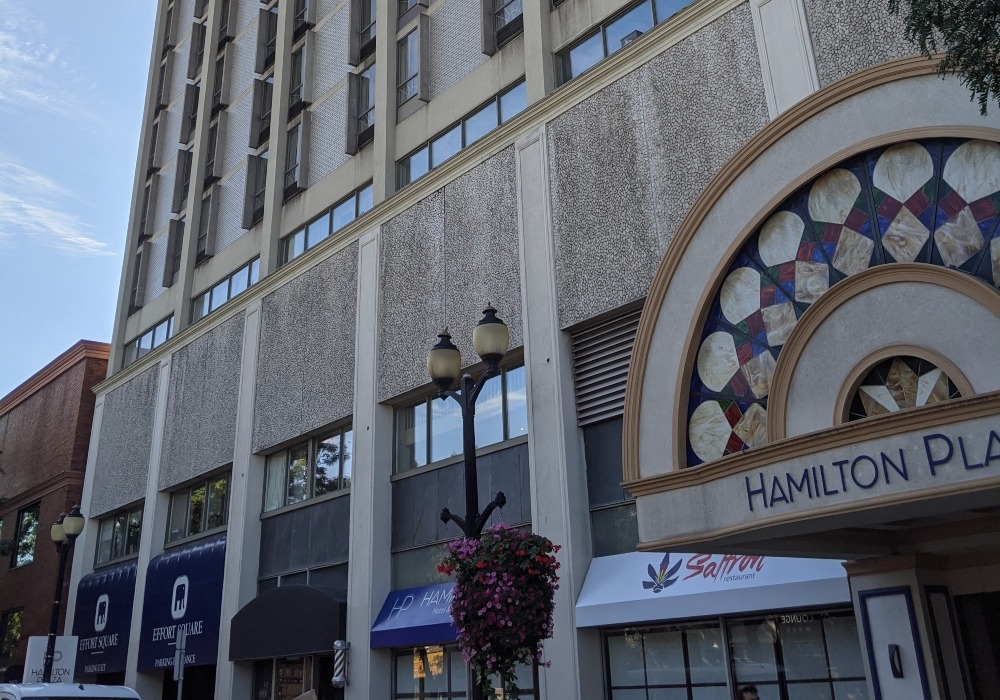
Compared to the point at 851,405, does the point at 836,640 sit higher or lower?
lower

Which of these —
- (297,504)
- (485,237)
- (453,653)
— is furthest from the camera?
(297,504)

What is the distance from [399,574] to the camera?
17.8 m

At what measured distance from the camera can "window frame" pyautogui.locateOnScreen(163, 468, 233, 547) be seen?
2381 centimetres

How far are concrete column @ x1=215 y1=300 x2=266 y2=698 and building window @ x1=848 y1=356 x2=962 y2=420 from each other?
53.8ft

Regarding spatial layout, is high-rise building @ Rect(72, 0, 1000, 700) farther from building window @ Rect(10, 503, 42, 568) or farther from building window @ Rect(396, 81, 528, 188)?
building window @ Rect(10, 503, 42, 568)

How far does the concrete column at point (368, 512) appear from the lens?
56.2 feet

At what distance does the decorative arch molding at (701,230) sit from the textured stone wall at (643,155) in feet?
11.1

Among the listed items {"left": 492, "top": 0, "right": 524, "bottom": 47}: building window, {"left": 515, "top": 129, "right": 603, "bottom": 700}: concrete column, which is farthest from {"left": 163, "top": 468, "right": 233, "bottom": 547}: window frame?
{"left": 492, "top": 0, "right": 524, "bottom": 47}: building window

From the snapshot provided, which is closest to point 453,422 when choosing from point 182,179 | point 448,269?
point 448,269

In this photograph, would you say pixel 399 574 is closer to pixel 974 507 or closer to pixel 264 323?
pixel 264 323

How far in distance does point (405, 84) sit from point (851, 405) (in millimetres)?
15269

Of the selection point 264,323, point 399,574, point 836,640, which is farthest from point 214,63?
point 836,640

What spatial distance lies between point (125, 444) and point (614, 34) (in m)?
20.8

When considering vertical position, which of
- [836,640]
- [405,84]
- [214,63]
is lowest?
[836,640]
